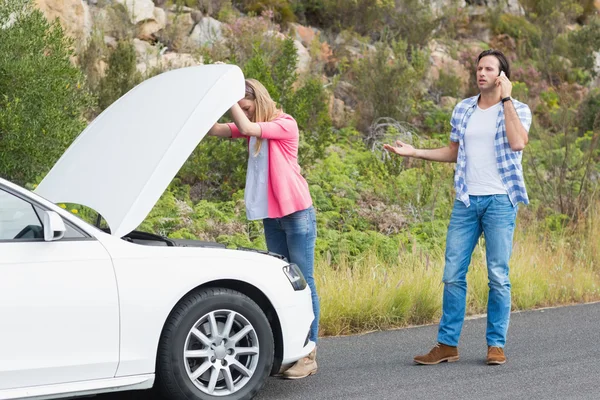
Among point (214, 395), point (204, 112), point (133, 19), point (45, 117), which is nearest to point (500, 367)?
point (214, 395)

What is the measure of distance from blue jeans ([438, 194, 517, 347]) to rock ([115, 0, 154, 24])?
13002 mm

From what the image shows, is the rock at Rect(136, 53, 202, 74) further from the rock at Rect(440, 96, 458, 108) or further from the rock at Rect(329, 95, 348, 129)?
the rock at Rect(440, 96, 458, 108)

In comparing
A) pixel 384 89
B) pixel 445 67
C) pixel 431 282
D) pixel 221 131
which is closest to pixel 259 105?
pixel 221 131

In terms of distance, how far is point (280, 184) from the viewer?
6.52 meters

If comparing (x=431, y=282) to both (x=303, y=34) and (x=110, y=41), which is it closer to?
(x=110, y=41)

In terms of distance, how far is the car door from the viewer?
16.7 ft

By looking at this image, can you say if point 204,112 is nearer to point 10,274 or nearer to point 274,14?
point 10,274

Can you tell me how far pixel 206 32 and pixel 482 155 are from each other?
1342cm

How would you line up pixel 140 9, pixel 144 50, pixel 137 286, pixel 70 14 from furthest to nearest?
pixel 140 9, pixel 144 50, pixel 70 14, pixel 137 286

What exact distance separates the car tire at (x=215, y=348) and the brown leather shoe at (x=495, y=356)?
5.89 feet

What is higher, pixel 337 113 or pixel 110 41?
pixel 110 41

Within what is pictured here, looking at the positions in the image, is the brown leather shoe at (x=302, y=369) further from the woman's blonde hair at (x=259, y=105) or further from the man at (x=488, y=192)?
the woman's blonde hair at (x=259, y=105)

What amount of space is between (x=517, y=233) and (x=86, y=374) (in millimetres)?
7224

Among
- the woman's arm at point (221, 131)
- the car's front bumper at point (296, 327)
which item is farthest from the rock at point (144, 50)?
the car's front bumper at point (296, 327)
